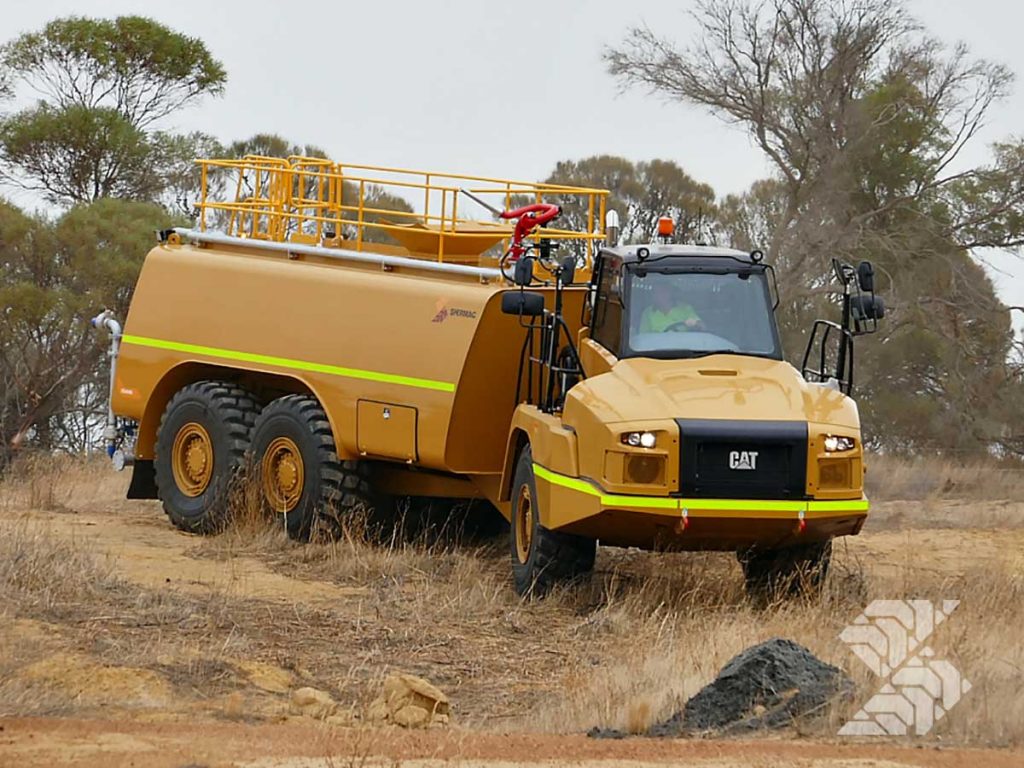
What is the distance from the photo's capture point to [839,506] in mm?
12906

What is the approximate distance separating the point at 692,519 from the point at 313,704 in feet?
11.4

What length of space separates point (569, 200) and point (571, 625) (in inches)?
982

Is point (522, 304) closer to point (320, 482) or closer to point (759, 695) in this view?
point (320, 482)

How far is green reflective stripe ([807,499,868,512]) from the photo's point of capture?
41.9ft

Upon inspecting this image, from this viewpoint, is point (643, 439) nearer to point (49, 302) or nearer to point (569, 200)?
point (49, 302)

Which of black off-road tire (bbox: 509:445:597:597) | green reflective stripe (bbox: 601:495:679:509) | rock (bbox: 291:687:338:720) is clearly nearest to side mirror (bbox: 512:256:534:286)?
black off-road tire (bbox: 509:445:597:597)

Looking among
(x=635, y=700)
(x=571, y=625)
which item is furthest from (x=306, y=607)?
(x=635, y=700)

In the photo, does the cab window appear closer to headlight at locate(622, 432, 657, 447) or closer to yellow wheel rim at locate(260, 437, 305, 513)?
headlight at locate(622, 432, 657, 447)

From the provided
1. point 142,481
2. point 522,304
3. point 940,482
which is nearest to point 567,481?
point 522,304

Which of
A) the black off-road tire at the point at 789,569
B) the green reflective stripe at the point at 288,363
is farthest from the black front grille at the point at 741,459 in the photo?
the green reflective stripe at the point at 288,363

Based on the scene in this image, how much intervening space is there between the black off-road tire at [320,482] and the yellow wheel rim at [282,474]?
63 mm

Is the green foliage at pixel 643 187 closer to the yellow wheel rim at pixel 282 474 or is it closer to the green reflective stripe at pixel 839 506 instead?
the yellow wheel rim at pixel 282 474

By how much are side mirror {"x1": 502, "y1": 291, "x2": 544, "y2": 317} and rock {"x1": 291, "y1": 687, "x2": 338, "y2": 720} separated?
4.45 meters

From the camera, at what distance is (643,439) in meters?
12.7
